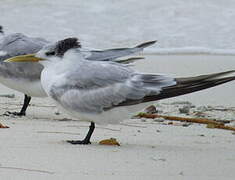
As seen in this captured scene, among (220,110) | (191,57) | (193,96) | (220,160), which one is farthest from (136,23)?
(220,160)

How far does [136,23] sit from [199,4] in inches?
54.8

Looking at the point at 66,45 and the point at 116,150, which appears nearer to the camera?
the point at 116,150

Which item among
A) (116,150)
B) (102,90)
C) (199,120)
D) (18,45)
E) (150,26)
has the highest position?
(150,26)

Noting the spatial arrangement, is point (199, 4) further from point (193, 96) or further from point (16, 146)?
point (16, 146)

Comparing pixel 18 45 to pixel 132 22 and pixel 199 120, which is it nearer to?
pixel 199 120

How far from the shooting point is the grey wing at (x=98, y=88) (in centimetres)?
509

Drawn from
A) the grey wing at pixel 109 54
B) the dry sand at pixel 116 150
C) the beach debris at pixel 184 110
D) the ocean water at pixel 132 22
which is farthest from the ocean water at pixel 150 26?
the grey wing at pixel 109 54

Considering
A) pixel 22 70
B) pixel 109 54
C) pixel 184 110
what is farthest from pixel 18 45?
pixel 184 110

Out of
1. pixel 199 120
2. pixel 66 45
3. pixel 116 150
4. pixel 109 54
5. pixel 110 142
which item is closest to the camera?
pixel 116 150

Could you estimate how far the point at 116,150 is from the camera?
479 cm

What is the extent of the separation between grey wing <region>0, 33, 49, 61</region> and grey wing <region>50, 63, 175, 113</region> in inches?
55.5

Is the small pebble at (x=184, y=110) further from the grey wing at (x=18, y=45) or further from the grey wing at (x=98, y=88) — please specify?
the grey wing at (x=98, y=88)

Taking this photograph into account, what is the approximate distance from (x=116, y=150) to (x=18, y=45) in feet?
6.80

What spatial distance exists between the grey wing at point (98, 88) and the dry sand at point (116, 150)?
27 centimetres
